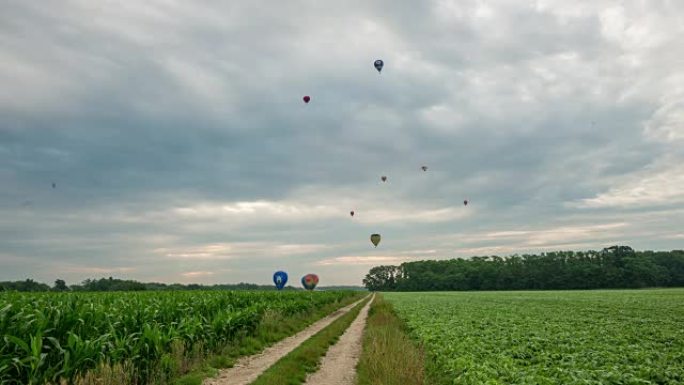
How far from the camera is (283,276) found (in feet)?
279

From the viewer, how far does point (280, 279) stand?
84.4m

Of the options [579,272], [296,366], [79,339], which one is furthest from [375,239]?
[579,272]

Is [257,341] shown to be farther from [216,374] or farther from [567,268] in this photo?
[567,268]

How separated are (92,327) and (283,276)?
72947 mm

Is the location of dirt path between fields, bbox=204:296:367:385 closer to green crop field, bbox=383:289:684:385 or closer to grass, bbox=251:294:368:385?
grass, bbox=251:294:368:385

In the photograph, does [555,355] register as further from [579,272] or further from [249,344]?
[579,272]

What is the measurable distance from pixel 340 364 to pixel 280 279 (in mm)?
67552

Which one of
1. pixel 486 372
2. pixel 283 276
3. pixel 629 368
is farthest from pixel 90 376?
pixel 283 276

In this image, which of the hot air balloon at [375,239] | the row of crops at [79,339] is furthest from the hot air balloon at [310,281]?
the row of crops at [79,339]

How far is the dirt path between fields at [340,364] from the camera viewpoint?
15570 mm

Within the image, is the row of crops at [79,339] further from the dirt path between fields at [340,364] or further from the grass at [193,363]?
the dirt path between fields at [340,364]

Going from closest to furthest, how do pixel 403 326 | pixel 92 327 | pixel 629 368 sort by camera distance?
pixel 92 327 → pixel 629 368 → pixel 403 326

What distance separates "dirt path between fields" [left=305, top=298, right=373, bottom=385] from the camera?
51.1 feet

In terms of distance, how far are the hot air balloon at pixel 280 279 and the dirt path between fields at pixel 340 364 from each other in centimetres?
5883
